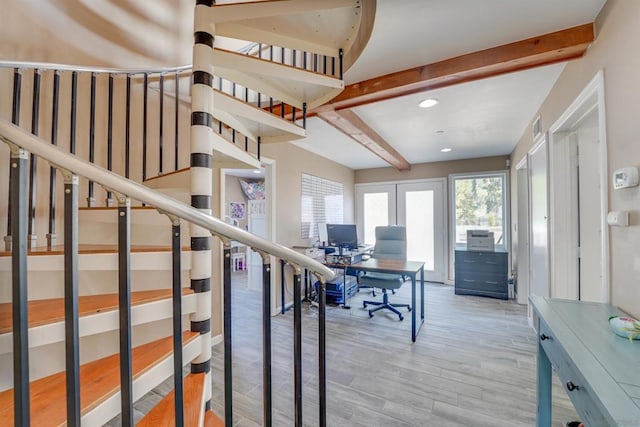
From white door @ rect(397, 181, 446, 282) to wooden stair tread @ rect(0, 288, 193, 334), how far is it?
203 inches

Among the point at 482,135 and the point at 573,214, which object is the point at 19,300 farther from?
the point at 482,135

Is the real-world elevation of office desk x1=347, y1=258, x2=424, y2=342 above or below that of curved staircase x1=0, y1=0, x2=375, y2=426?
below

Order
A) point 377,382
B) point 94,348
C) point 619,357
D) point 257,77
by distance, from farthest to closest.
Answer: point 377,382
point 257,77
point 94,348
point 619,357

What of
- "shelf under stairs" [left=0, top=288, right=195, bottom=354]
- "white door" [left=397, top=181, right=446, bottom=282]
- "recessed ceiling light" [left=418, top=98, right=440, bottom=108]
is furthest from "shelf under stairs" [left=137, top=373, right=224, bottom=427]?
"white door" [left=397, top=181, right=446, bottom=282]

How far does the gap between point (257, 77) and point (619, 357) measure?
2.19 meters

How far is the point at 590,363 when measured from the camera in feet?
3.10

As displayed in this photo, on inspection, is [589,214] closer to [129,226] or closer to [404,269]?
[404,269]

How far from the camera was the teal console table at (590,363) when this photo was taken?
2.54 feet

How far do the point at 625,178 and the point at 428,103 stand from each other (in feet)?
5.62

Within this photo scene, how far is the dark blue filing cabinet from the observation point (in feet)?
14.2

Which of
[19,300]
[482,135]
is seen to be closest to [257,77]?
[19,300]

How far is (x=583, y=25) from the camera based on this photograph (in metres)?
1.66

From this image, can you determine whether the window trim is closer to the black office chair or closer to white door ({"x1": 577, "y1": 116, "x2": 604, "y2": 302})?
the black office chair

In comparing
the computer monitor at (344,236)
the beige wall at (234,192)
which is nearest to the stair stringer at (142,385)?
the computer monitor at (344,236)
